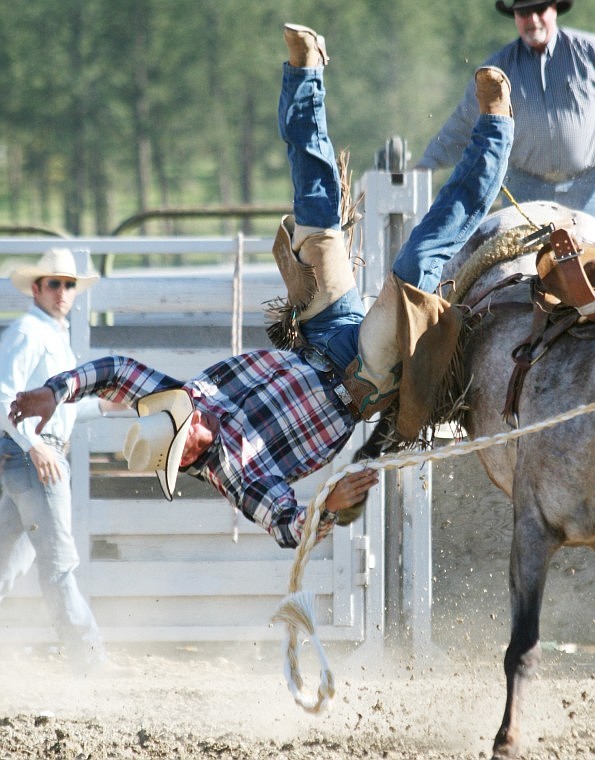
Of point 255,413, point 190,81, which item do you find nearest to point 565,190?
point 255,413

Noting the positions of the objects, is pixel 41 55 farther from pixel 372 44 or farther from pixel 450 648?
pixel 450 648

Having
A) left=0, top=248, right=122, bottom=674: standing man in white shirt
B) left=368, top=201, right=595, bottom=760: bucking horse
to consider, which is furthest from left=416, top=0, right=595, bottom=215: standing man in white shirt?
left=0, top=248, right=122, bottom=674: standing man in white shirt

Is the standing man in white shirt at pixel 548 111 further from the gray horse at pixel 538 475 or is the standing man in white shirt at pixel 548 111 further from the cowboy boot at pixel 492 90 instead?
the gray horse at pixel 538 475

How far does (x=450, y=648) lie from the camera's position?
205 inches

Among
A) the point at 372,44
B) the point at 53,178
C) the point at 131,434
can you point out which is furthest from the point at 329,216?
the point at 53,178

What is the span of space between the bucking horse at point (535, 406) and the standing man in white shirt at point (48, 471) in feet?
6.65

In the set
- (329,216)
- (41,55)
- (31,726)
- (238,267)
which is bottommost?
(31,726)

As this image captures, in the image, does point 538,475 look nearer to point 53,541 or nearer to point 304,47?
point 304,47

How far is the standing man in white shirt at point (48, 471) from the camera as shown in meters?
4.86

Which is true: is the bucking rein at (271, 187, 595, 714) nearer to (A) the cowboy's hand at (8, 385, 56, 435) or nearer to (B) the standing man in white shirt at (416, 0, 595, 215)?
(A) the cowboy's hand at (8, 385, 56, 435)

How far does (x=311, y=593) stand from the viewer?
3.14m

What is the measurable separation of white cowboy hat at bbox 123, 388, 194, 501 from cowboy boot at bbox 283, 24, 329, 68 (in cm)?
111

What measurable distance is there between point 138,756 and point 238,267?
2373 millimetres

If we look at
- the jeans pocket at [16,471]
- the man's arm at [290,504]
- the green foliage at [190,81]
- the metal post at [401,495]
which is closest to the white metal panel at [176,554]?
the metal post at [401,495]
